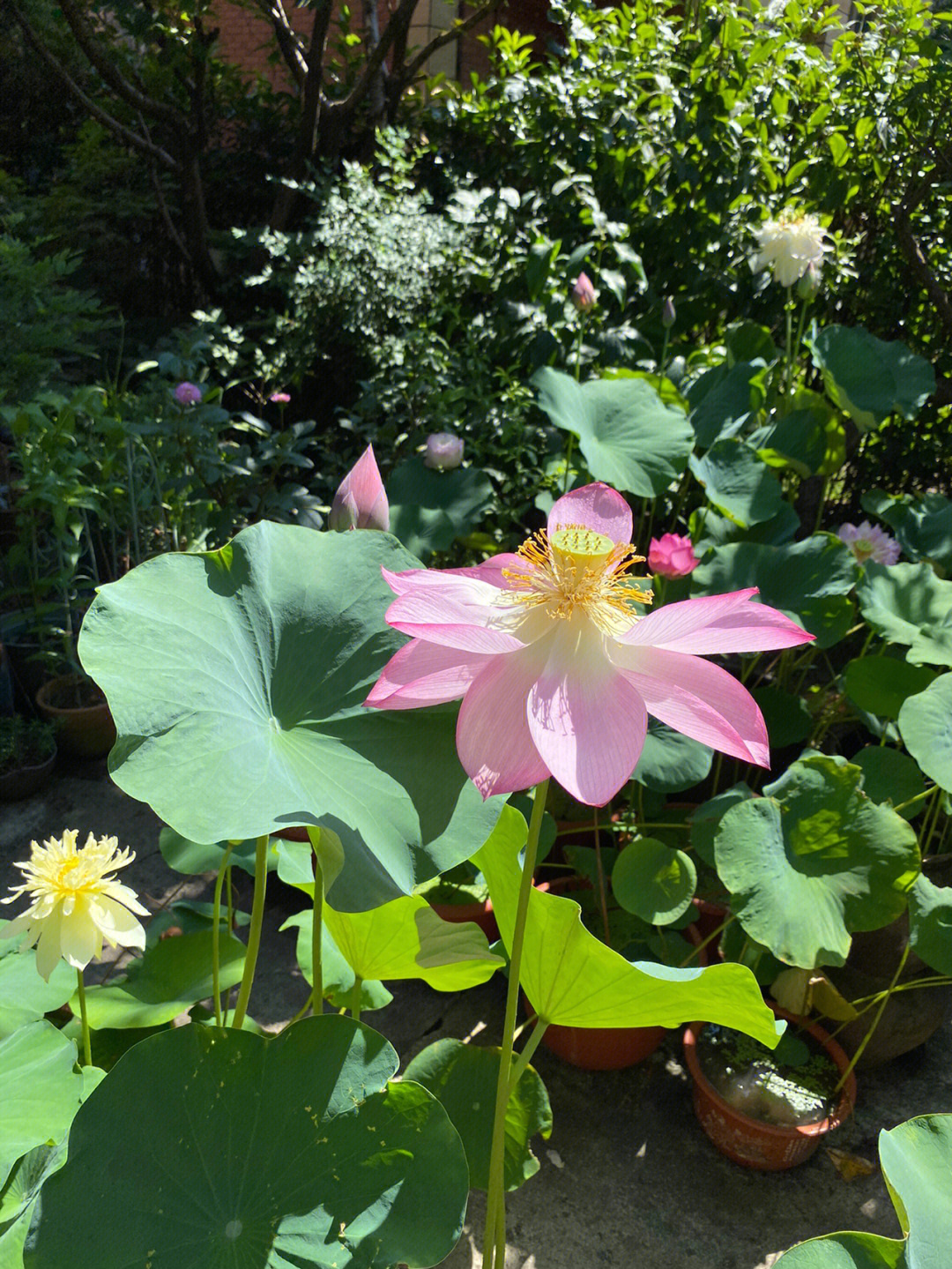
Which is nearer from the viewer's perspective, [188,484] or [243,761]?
[243,761]

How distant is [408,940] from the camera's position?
98 centimetres

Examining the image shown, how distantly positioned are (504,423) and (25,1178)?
2.04m

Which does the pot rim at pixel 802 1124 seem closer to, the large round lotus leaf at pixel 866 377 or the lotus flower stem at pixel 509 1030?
the lotus flower stem at pixel 509 1030

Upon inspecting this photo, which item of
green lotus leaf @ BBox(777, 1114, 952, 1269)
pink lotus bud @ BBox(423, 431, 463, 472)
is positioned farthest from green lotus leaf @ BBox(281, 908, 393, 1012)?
pink lotus bud @ BBox(423, 431, 463, 472)

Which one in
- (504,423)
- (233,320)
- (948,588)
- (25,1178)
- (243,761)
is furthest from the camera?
(233,320)

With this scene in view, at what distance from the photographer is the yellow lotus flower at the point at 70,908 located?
87cm

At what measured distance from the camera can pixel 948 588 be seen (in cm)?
177

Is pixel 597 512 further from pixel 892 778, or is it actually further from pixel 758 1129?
pixel 758 1129

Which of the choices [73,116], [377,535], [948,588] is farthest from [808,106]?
[73,116]

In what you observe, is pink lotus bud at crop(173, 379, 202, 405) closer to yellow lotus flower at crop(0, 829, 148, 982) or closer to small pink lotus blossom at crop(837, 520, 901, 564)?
small pink lotus blossom at crop(837, 520, 901, 564)

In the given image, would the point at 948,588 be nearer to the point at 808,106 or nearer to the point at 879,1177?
the point at 879,1177

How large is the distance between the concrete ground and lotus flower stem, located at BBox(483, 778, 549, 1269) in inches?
25.2

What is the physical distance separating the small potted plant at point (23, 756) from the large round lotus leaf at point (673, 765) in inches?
68.2

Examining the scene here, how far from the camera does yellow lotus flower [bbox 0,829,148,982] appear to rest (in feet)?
2.86
